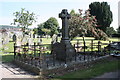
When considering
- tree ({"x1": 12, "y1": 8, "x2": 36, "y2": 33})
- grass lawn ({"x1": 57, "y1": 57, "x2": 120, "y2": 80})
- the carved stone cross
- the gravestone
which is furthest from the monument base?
tree ({"x1": 12, "y1": 8, "x2": 36, "y2": 33})

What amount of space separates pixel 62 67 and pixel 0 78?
2.91 meters

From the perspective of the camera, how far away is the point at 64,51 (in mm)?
8359

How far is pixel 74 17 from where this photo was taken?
17.4 meters

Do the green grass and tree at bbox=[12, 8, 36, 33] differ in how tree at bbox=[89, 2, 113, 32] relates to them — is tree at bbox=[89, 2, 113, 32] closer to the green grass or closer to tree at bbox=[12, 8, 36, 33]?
tree at bbox=[12, 8, 36, 33]

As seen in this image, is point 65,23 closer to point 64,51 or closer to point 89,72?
point 64,51

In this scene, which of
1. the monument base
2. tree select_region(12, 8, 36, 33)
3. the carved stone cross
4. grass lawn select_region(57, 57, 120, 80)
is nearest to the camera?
grass lawn select_region(57, 57, 120, 80)

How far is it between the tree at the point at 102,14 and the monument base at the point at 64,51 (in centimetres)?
2942

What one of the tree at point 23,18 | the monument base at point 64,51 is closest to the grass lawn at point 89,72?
the monument base at point 64,51

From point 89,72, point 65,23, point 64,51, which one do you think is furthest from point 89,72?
point 65,23

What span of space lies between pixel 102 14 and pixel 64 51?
102 ft

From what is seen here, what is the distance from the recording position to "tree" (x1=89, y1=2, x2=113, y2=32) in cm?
3656

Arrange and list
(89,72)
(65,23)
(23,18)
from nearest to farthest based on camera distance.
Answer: (89,72) < (65,23) < (23,18)

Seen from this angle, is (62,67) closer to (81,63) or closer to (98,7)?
(81,63)

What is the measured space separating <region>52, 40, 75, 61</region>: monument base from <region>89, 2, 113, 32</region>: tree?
2942cm
